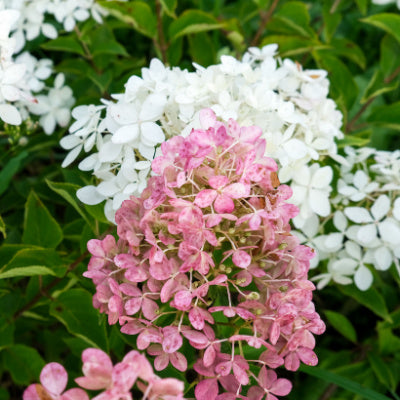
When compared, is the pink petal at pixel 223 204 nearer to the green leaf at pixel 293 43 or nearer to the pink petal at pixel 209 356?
the pink petal at pixel 209 356

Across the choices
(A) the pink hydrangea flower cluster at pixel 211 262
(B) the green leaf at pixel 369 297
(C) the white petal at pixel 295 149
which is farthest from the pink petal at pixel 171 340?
(B) the green leaf at pixel 369 297

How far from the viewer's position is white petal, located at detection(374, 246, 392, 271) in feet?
3.45

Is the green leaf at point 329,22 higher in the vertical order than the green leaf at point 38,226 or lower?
higher

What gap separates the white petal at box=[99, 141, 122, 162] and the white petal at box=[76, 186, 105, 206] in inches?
2.5

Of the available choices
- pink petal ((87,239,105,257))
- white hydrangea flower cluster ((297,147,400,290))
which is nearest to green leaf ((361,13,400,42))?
white hydrangea flower cluster ((297,147,400,290))

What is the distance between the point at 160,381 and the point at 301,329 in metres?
0.27

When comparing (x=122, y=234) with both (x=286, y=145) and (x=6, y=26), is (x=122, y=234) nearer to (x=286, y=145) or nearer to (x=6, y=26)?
(x=286, y=145)

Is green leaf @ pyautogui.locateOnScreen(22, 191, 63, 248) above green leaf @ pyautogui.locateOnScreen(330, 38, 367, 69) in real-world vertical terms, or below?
below

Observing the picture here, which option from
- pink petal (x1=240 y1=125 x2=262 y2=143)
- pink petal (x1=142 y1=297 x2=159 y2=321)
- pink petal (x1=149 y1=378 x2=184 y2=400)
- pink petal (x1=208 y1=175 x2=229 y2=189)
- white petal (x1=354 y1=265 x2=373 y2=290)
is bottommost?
white petal (x1=354 y1=265 x2=373 y2=290)

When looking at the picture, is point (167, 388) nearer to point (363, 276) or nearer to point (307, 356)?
point (307, 356)

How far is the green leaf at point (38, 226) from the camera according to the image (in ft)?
3.53

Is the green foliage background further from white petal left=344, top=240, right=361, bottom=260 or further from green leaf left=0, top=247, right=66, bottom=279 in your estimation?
white petal left=344, top=240, right=361, bottom=260

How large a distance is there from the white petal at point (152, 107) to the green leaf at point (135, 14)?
488mm

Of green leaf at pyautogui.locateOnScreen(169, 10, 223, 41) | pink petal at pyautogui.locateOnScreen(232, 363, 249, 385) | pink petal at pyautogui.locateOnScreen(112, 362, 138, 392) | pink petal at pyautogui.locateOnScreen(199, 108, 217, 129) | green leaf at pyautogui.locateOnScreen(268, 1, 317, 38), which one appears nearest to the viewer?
pink petal at pyautogui.locateOnScreen(112, 362, 138, 392)
